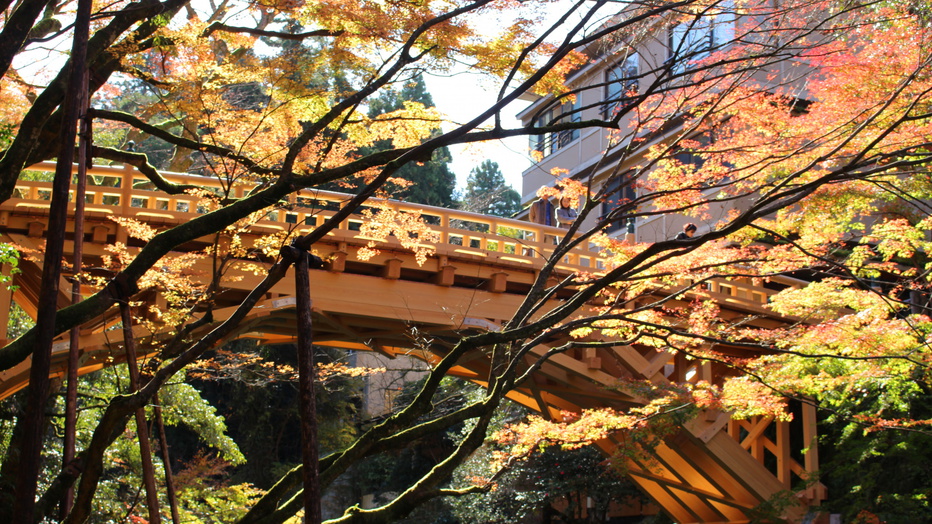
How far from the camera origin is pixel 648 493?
1359 cm

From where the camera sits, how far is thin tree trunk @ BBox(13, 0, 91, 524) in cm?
335

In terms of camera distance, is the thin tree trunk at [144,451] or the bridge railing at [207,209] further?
the bridge railing at [207,209]

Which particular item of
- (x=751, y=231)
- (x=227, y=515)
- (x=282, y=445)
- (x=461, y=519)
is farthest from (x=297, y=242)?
(x=282, y=445)

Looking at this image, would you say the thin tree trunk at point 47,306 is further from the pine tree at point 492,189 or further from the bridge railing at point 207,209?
the pine tree at point 492,189

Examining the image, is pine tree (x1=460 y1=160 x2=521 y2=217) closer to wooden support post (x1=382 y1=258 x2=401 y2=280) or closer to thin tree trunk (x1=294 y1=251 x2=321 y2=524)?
wooden support post (x1=382 y1=258 x2=401 y2=280)

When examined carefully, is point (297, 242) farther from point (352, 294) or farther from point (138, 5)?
point (352, 294)

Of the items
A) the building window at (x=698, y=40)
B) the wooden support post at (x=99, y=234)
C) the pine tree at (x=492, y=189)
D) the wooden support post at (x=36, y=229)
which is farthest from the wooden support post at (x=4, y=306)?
the pine tree at (x=492, y=189)

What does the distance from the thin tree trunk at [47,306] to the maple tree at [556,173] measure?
55 centimetres

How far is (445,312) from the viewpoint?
10.5 m

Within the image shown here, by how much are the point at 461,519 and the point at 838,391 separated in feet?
25.4

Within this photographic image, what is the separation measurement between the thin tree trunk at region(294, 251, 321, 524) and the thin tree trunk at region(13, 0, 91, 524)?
1.04 m

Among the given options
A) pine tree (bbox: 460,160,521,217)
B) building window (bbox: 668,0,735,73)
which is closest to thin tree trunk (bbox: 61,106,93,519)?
building window (bbox: 668,0,735,73)

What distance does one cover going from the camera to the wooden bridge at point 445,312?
30.1 ft

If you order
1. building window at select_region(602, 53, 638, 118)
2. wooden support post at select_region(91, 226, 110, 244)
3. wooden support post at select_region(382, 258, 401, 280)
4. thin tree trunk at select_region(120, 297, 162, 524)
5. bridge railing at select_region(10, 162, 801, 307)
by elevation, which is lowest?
thin tree trunk at select_region(120, 297, 162, 524)
